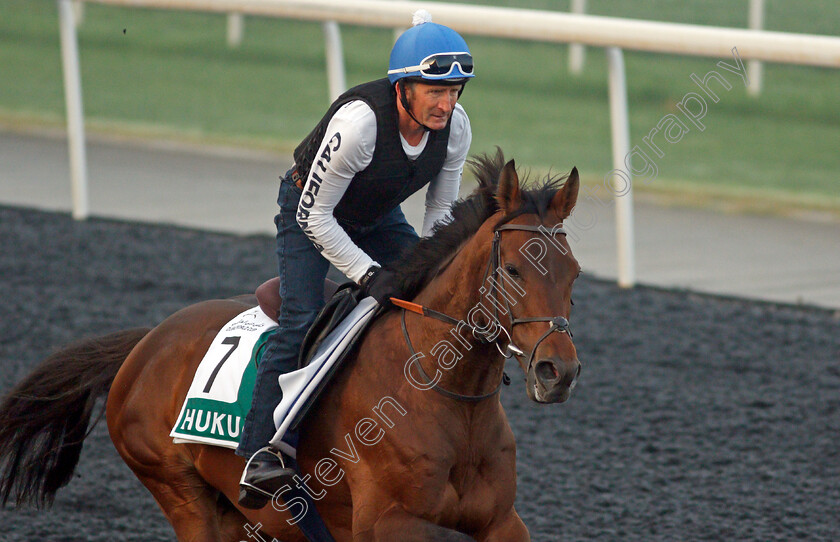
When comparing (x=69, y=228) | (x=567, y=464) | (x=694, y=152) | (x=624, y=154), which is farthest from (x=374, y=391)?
(x=694, y=152)

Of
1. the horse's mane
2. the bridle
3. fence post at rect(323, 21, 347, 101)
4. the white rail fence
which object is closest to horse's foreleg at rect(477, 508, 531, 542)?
the bridle

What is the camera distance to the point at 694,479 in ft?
15.3

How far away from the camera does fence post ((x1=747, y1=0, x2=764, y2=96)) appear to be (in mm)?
9523

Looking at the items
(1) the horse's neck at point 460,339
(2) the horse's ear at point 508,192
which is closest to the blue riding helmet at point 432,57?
(2) the horse's ear at point 508,192

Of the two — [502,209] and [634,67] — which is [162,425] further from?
[634,67]

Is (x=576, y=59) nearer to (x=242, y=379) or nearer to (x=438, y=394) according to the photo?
(x=242, y=379)

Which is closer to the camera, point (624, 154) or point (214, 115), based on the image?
point (624, 154)

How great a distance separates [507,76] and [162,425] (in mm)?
9524

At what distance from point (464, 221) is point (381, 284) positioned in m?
0.31

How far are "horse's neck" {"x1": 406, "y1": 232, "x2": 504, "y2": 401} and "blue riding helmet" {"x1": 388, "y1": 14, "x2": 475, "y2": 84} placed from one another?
0.48 metres

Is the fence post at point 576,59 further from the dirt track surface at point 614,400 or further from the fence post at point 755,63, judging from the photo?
the dirt track surface at point 614,400

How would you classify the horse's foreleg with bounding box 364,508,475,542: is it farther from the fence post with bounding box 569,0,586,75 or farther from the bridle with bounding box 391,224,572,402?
the fence post with bounding box 569,0,586,75

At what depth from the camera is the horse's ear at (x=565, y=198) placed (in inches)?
117

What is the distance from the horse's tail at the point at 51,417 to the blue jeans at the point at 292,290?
84 centimetres
